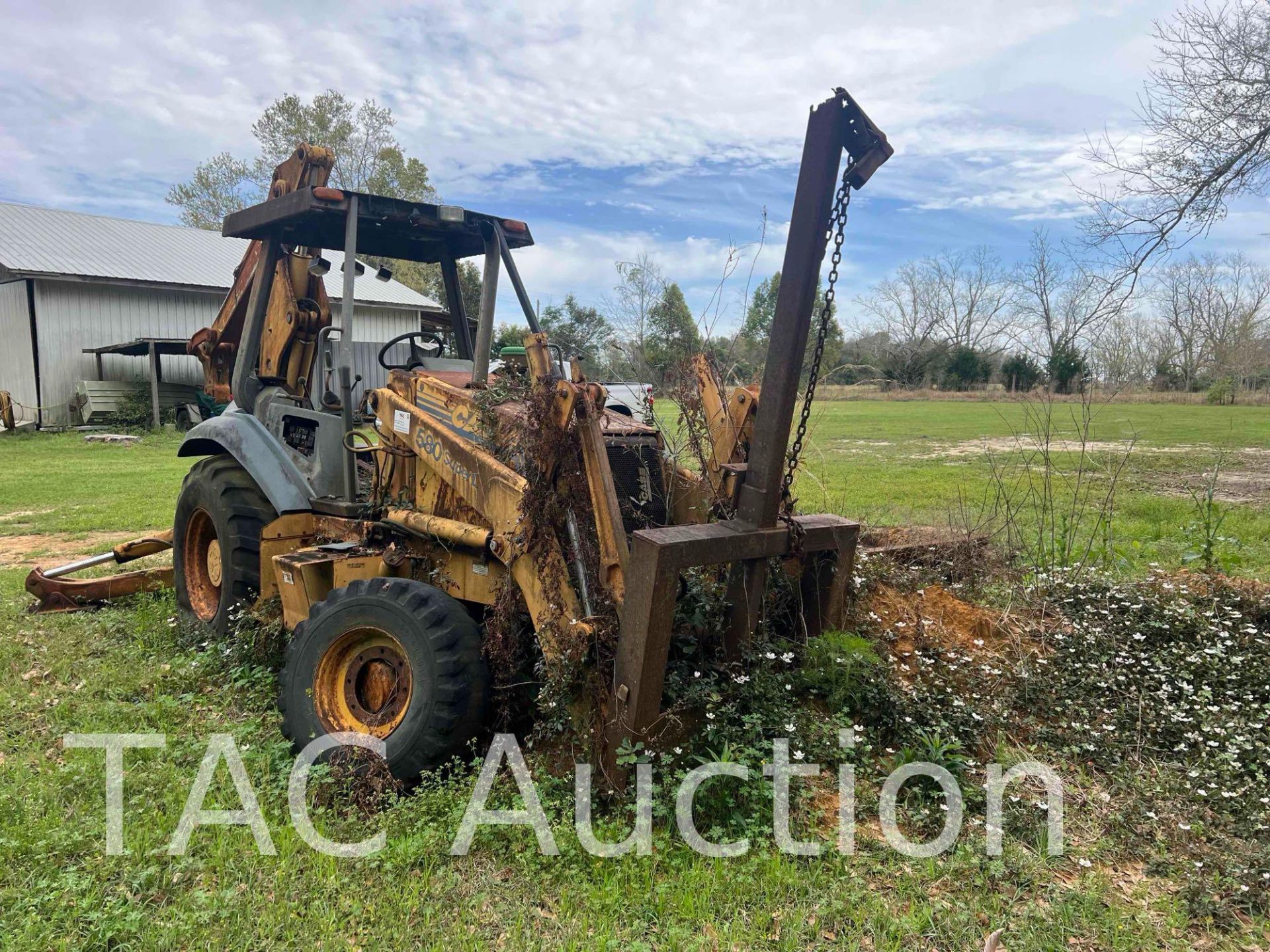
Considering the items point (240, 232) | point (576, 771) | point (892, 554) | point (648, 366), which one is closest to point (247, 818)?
point (576, 771)

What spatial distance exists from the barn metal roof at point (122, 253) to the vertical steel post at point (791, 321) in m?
18.3

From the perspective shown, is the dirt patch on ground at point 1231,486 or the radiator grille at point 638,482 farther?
the dirt patch on ground at point 1231,486

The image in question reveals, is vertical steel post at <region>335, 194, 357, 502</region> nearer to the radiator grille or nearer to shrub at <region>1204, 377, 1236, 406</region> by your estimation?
the radiator grille

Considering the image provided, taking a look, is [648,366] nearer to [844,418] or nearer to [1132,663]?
[1132,663]

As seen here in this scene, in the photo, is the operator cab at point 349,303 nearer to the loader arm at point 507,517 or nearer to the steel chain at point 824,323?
the loader arm at point 507,517

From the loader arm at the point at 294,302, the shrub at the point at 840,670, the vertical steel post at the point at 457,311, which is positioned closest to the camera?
the shrub at the point at 840,670

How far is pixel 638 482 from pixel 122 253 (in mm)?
25591

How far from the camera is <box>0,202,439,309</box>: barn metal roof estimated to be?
21953 millimetres

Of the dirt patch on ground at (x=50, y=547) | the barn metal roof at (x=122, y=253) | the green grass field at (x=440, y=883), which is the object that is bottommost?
the dirt patch on ground at (x=50, y=547)

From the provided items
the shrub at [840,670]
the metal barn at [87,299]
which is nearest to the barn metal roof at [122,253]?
the metal barn at [87,299]

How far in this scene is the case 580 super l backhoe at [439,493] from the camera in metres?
3.36

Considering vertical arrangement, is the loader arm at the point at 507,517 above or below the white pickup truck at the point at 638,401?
below

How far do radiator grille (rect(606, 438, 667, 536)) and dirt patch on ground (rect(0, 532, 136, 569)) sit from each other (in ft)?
21.4

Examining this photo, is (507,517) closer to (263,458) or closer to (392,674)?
(392,674)
